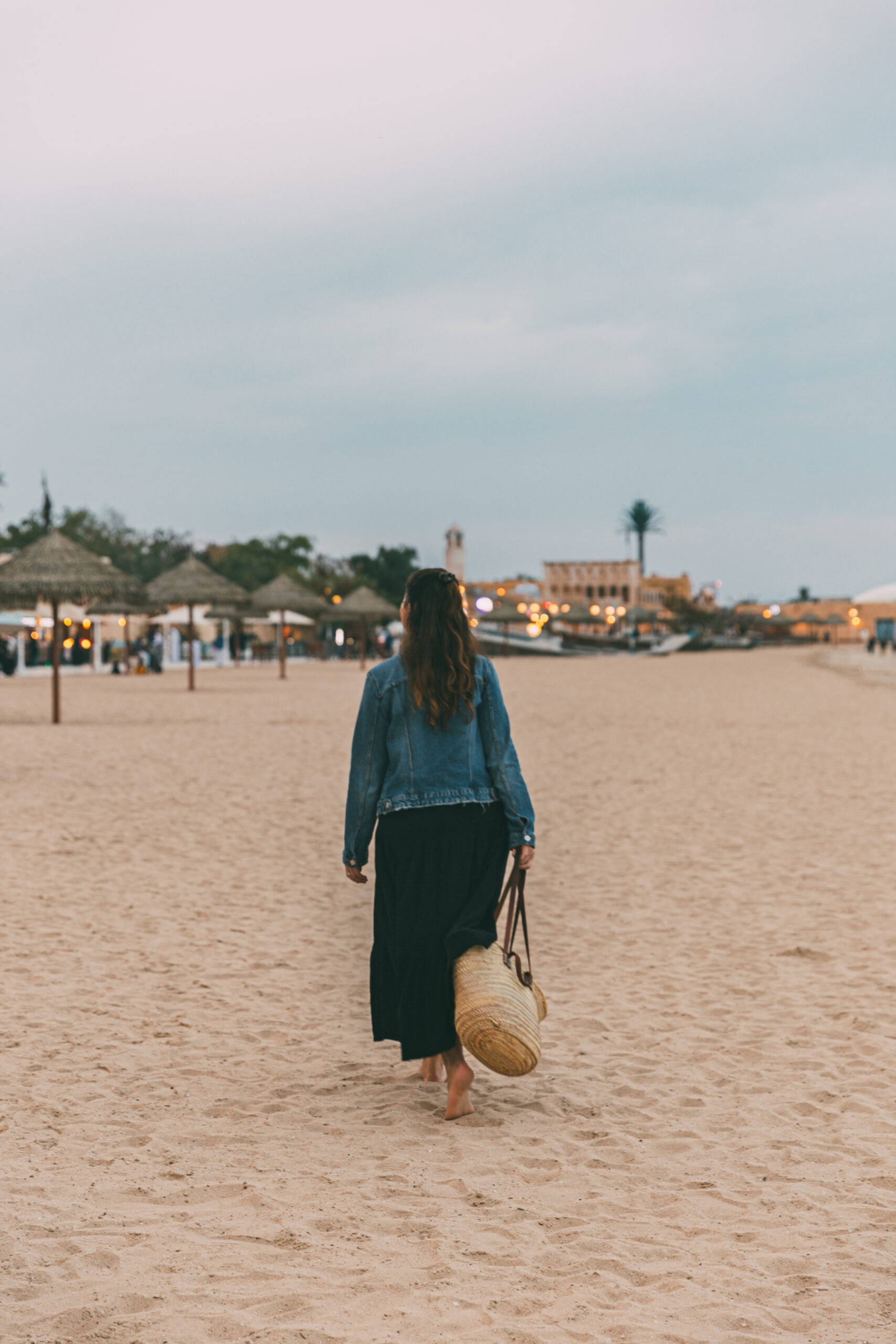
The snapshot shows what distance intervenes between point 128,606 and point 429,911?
27038mm

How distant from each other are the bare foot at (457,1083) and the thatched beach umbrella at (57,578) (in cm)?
1661

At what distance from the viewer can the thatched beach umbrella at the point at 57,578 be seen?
1997 cm

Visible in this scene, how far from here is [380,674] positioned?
370 centimetres

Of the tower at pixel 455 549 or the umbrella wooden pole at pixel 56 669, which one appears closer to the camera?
the umbrella wooden pole at pixel 56 669

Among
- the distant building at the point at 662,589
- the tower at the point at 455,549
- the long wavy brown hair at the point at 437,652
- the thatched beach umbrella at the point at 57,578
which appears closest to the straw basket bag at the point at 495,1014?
the long wavy brown hair at the point at 437,652

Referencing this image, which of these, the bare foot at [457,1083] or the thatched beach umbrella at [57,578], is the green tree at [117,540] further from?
the bare foot at [457,1083]

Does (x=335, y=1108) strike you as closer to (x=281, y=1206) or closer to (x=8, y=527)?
(x=281, y=1206)

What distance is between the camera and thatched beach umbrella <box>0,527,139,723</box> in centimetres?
1997

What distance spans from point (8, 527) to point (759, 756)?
193 feet

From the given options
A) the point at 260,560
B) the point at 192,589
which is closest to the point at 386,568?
the point at 260,560

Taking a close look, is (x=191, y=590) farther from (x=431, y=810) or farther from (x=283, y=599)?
(x=431, y=810)

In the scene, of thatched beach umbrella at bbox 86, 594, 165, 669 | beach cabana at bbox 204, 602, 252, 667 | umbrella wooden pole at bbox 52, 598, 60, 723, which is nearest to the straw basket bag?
umbrella wooden pole at bbox 52, 598, 60, 723

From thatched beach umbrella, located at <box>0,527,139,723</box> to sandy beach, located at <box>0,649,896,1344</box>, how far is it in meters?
10.7

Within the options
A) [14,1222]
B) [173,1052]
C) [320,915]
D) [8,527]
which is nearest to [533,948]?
[320,915]
